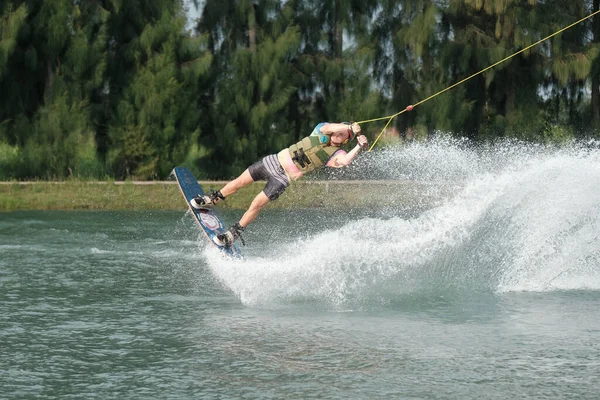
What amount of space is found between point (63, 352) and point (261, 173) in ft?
12.3

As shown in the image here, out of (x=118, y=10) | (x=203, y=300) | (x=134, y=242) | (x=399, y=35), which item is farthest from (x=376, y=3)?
(x=203, y=300)

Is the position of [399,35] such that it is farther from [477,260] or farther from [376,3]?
[477,260]

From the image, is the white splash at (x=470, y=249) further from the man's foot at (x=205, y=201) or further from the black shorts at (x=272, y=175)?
the black shorts at (x=272, y=175)

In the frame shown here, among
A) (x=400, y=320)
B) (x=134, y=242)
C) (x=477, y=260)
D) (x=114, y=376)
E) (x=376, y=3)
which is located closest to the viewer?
(x=114, y=376)

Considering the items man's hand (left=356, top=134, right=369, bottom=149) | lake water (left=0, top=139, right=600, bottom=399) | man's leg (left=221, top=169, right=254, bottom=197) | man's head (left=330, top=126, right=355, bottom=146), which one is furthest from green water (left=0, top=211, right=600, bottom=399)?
man's hand (left=356, top=134, right=369, bottom=149)

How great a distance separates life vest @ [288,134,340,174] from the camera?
12102mm

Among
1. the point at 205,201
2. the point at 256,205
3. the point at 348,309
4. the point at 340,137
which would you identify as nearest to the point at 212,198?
the point at 205,201

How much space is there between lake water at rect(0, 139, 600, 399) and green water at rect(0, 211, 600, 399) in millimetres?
23

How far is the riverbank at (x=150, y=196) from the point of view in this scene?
23.6 metres

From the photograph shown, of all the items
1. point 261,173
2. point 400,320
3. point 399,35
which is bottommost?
point 400,320

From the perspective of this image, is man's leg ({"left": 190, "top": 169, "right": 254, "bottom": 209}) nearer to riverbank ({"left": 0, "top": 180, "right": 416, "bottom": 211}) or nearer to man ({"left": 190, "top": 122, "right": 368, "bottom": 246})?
man ({"left": 190, "top": 122, "right": 368, "bottom": 246})

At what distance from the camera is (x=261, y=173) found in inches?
494

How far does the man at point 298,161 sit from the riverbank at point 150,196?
10.7 meters

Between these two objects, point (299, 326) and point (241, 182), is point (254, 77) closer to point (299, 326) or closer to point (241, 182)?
point (241, 182)
